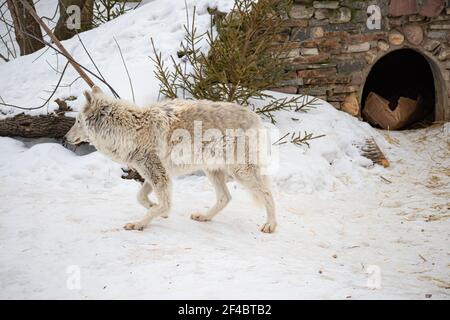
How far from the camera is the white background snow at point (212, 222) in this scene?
3666 mm

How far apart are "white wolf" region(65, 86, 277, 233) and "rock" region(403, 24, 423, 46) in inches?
216

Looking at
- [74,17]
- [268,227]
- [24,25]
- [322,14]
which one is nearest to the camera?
[268,227]

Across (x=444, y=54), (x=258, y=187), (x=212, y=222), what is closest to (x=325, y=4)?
(x=444, y=54)

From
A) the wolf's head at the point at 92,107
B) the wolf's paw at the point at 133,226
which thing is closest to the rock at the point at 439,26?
the wolf's head at the point at 92,107

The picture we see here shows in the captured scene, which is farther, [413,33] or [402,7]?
[413,33]

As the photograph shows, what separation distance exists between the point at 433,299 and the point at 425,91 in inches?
338

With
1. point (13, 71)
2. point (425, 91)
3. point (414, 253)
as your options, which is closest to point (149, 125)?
point (414, 253)

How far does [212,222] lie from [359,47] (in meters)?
5.37

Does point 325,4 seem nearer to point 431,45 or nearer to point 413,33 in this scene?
point 413,33

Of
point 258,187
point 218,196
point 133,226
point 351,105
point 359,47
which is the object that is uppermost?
point 359,47

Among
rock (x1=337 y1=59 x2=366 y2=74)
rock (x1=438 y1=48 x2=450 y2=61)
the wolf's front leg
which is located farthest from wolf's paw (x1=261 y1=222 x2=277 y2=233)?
rock (x1=438 y1=48 x2=450 y2=61)

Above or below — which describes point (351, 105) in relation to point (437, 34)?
below

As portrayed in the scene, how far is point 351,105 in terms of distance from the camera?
9117 mm

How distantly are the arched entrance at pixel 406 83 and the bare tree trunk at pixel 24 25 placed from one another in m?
7.37
